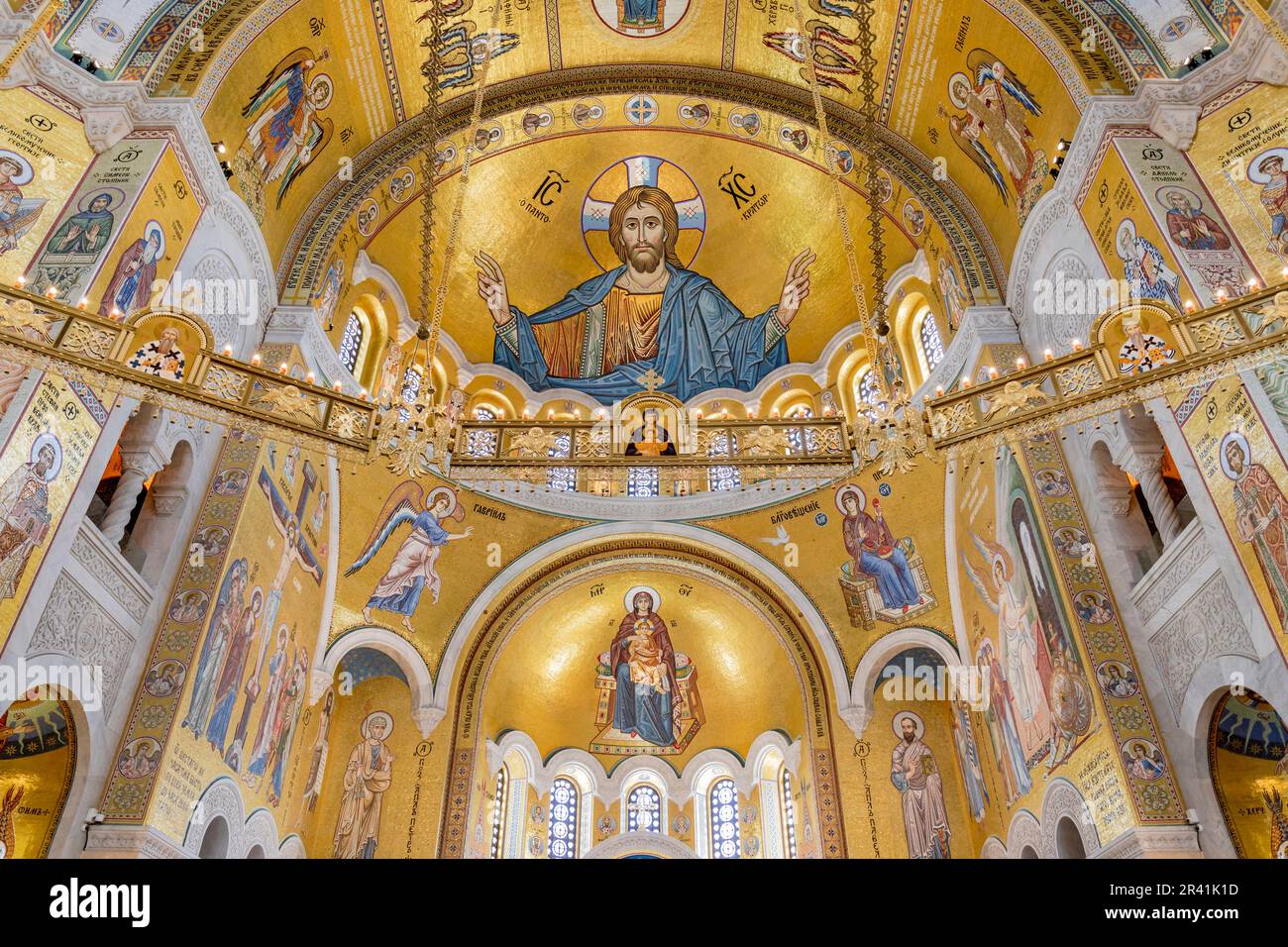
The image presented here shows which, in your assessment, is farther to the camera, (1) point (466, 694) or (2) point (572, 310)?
(2) point (572, 310)

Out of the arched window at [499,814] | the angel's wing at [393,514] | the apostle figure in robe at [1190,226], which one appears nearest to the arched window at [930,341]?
the apostle figure in robe at [1190,226]

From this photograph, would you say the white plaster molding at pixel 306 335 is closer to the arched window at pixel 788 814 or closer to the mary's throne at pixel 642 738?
the mary's throne at pixel 642 738

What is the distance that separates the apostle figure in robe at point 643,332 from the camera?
18.0 metres

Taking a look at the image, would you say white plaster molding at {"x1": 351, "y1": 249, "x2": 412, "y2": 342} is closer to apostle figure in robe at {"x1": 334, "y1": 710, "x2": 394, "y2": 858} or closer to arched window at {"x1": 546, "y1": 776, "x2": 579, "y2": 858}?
apostle figure in robe at {"x1": 334, "y1": 710, "x2": 394, "y2": 858}

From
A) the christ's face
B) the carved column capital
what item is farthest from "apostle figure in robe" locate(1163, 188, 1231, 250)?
the christ's face

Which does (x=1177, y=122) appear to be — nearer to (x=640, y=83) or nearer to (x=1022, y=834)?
(x=640, y=83)

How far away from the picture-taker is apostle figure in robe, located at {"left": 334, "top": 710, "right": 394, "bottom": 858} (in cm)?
1488

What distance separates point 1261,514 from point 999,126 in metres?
7.22

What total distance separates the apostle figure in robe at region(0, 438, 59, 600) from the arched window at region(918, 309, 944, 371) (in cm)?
1250

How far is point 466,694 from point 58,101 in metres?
11.3

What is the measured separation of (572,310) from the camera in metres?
18.4

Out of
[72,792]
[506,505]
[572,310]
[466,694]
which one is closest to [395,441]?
[72,792]

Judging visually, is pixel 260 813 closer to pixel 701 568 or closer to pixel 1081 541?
pixel 701 568

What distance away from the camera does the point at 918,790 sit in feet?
50.8
